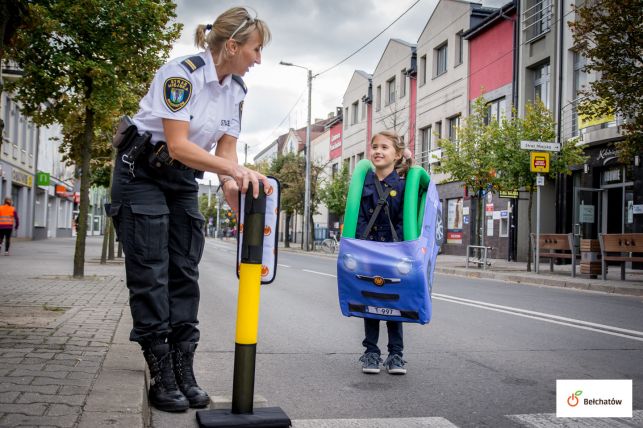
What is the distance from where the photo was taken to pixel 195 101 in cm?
A: 329

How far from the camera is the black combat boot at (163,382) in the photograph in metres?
3.30

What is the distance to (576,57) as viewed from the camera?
22500 millimetres

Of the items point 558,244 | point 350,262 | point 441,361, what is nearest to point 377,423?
point 350,262

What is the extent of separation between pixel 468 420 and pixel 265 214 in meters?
1.57

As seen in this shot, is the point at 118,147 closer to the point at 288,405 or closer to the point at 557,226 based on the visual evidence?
the point at 288,405

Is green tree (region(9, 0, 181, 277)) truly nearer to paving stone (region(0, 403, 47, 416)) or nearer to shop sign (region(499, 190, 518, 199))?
paving stone (region(0, 403, 47, 416))

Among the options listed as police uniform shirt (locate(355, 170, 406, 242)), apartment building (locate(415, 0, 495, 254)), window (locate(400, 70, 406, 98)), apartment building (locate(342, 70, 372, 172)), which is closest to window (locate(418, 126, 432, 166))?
apartment building (locate(415, 0, 495, 254))

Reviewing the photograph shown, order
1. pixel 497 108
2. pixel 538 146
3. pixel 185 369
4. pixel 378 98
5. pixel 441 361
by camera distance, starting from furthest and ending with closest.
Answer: pixel 378 98
pixel 497 108
pixel 538 146
pixel 441 361
pixel 185 369

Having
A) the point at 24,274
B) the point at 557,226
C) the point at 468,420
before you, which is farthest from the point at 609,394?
the point at 557,226

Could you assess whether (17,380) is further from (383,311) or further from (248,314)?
(383,311)

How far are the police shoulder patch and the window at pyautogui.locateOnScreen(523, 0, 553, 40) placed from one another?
2319cm

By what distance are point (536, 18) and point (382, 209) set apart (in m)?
22.9

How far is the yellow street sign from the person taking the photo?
55.9ft

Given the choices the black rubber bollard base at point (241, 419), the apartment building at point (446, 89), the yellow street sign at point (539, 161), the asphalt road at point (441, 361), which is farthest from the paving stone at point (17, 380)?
the apartment building at point (446, 89)
